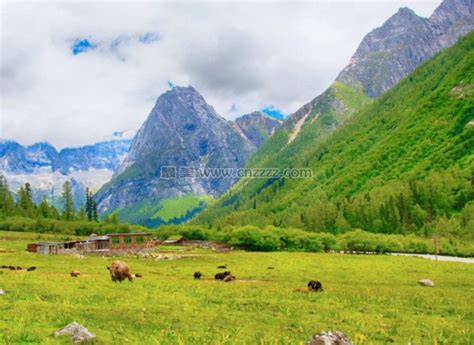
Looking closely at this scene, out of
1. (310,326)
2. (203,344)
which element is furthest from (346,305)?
(203,344)

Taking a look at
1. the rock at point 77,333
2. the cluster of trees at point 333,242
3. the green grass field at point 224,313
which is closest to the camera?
the rock at point 77,333

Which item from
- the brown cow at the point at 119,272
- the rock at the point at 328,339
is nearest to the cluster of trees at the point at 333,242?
the brown cow at the point at 119,272

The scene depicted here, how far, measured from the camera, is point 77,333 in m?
22.1

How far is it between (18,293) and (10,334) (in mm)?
16631

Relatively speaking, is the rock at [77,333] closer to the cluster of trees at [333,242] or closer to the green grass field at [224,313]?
the green grass field at [224,313]

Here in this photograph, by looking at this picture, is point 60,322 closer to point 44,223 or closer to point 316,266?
point 316,266

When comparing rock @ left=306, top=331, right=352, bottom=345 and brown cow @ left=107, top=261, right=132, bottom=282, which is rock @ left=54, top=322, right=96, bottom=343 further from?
brown cow @ left=107, top=261, right=132, bottom=282

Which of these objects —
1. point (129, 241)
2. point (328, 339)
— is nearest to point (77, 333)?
point (328, 339)

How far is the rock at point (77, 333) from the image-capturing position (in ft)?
71.0

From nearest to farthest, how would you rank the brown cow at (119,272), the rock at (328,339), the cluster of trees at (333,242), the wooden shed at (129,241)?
the rock at (328,339), the brown cow at (119,272), the wooden shed at (129,241), the cluster of trees at (333,242)

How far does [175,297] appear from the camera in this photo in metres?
39.6

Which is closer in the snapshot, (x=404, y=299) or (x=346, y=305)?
(x=346, y=305)

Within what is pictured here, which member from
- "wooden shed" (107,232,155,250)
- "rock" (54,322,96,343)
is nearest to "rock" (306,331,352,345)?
"rock" (54,322,96,343)

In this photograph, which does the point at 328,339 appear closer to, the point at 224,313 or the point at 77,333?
the point at 77,333
